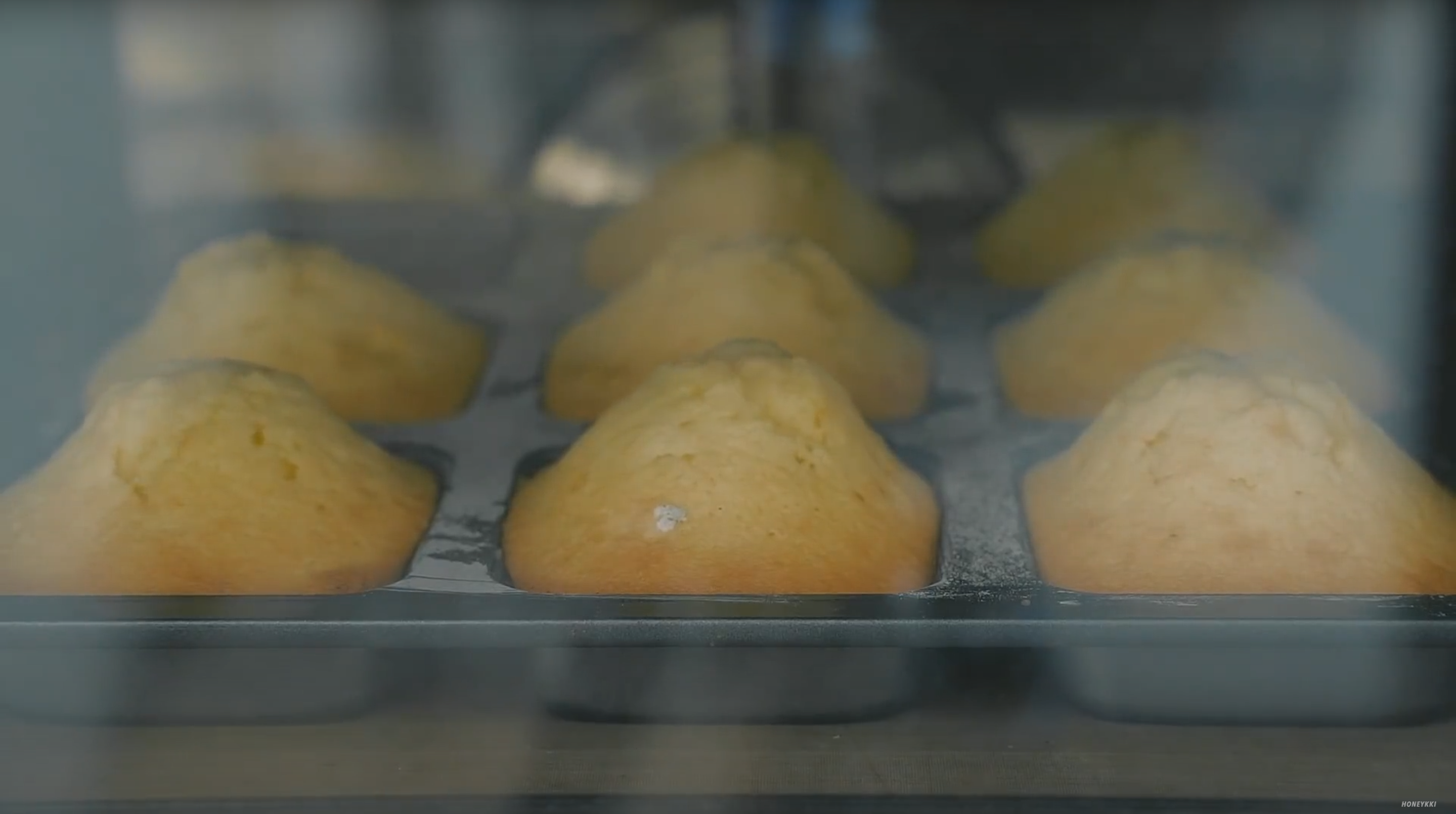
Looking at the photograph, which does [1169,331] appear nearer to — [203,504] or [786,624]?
[786,624]

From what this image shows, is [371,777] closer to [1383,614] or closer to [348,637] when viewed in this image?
[348,637]

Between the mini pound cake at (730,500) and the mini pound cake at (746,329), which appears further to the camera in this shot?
the mini pound cake at (746,329)

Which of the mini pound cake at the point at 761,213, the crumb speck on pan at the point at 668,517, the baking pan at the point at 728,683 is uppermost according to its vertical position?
the mini pound cake at the point at 761,213

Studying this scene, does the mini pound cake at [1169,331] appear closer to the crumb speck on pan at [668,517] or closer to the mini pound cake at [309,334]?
the crumb speck on pan at [668,517]

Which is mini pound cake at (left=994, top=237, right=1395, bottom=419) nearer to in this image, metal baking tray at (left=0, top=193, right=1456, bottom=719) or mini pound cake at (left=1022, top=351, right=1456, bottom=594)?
mini pound cake at (left=1022, top=351, right=1456, bottom=594)

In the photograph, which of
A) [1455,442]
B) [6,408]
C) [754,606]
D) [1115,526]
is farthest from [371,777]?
[1455,442]

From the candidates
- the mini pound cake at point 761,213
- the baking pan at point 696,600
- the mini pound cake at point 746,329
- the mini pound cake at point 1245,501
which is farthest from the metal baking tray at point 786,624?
the mini pound cake at point 761,213
